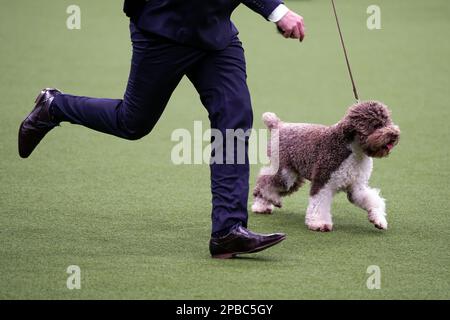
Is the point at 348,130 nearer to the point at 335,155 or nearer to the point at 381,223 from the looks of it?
the point at 335,155

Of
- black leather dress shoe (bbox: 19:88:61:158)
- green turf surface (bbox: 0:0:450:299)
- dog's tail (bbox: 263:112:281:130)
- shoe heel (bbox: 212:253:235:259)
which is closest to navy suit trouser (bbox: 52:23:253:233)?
shoe heel (bbox: 212:253:235:259)

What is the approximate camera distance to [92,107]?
13.8ft

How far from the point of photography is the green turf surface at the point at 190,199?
366 cm

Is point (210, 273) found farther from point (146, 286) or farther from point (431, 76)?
point (431, 76)

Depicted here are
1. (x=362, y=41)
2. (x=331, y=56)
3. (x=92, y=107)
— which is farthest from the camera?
(x=362, y=41)

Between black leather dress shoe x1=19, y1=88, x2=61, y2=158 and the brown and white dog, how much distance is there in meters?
1.16

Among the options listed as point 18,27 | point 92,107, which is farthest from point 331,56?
point 92,107

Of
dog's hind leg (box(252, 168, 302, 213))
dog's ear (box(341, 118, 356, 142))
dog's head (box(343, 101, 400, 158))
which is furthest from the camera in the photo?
dog's hind leg (box(252, 168, 302, 213))

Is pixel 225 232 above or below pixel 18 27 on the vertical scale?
below

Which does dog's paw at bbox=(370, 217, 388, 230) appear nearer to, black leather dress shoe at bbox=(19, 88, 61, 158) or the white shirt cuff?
the white shirt cuff

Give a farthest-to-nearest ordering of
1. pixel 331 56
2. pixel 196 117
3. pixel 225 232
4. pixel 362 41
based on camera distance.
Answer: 1. pixel 362 41
2. pixel 331 56
3. pixel 196 117
4. pixel 225 232

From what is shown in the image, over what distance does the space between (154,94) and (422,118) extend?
3.98m

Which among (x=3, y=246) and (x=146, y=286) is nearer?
(x=146, y=286)

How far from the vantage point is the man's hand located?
377cm
